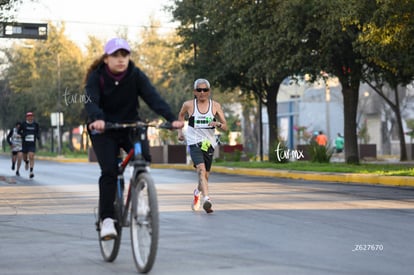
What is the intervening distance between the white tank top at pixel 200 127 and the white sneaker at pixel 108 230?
5614 millimetres

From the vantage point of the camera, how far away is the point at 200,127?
1323 centimetres

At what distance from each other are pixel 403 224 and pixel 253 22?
21678mm

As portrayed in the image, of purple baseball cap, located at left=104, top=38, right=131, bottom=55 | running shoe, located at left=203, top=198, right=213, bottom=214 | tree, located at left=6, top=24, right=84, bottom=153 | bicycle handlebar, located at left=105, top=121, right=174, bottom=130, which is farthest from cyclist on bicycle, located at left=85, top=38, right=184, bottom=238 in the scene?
tree, located at left=6, top=24, right=84, bottom=153

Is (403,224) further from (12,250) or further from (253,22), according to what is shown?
(253,22)

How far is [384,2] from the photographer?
23.1 m

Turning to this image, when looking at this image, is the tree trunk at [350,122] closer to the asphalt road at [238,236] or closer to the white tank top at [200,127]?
the asphalt road at [238,236]

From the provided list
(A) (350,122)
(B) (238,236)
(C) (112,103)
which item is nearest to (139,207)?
(C) (112,103)

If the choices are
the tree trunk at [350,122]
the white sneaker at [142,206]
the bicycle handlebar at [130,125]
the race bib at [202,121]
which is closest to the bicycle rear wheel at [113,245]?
the white sneaker at [142,206]

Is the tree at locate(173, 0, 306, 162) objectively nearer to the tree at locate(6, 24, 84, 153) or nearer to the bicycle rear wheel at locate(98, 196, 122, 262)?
the bicycle rear wheel at locate(98, 196, 122, 262)

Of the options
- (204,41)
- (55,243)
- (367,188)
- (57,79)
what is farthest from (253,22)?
(57,79)

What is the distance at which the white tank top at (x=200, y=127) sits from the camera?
520 inches

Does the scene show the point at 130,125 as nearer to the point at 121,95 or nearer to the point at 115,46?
the point at 121,95

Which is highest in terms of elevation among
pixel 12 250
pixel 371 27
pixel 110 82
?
pixel 371 27

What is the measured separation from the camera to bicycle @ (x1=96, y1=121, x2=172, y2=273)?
272 inches
